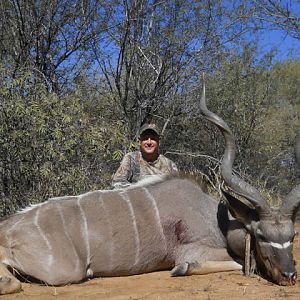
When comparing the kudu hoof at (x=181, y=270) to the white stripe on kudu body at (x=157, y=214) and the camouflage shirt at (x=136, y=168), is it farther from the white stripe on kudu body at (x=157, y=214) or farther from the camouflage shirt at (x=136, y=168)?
the camouflage shirt at (x=136, y=168)

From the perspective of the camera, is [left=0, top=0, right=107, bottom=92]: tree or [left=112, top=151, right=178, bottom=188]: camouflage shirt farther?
[left=0, top=0, right=107, bottom=92]: tree

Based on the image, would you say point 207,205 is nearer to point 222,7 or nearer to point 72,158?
point 72,158

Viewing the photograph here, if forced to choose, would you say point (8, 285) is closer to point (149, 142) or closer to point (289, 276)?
point (289, 276)

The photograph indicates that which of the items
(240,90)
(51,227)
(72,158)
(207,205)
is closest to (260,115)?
(240,90)

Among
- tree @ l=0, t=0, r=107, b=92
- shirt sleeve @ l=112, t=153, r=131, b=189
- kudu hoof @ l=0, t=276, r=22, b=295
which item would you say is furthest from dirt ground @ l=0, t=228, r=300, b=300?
tree @ l=0, t=0, r=107, b=92

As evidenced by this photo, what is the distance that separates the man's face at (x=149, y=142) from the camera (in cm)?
400

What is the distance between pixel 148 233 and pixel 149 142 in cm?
100

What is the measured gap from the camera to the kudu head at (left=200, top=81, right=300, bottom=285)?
2805 mm

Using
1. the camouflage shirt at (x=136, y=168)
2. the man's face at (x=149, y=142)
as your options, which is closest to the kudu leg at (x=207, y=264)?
the camouflage shirt at (x=136, y=168)

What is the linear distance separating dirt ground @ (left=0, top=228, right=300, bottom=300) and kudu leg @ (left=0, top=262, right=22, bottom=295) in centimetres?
3

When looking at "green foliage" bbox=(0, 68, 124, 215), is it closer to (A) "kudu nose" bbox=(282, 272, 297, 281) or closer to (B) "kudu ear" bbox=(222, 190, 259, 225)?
(B) "kudu ear" bbox=(222, 190, 259, 225)

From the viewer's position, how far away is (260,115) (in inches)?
297

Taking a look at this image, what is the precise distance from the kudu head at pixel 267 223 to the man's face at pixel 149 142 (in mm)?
801

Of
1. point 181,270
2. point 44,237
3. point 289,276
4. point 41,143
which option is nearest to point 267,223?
point 289,276
